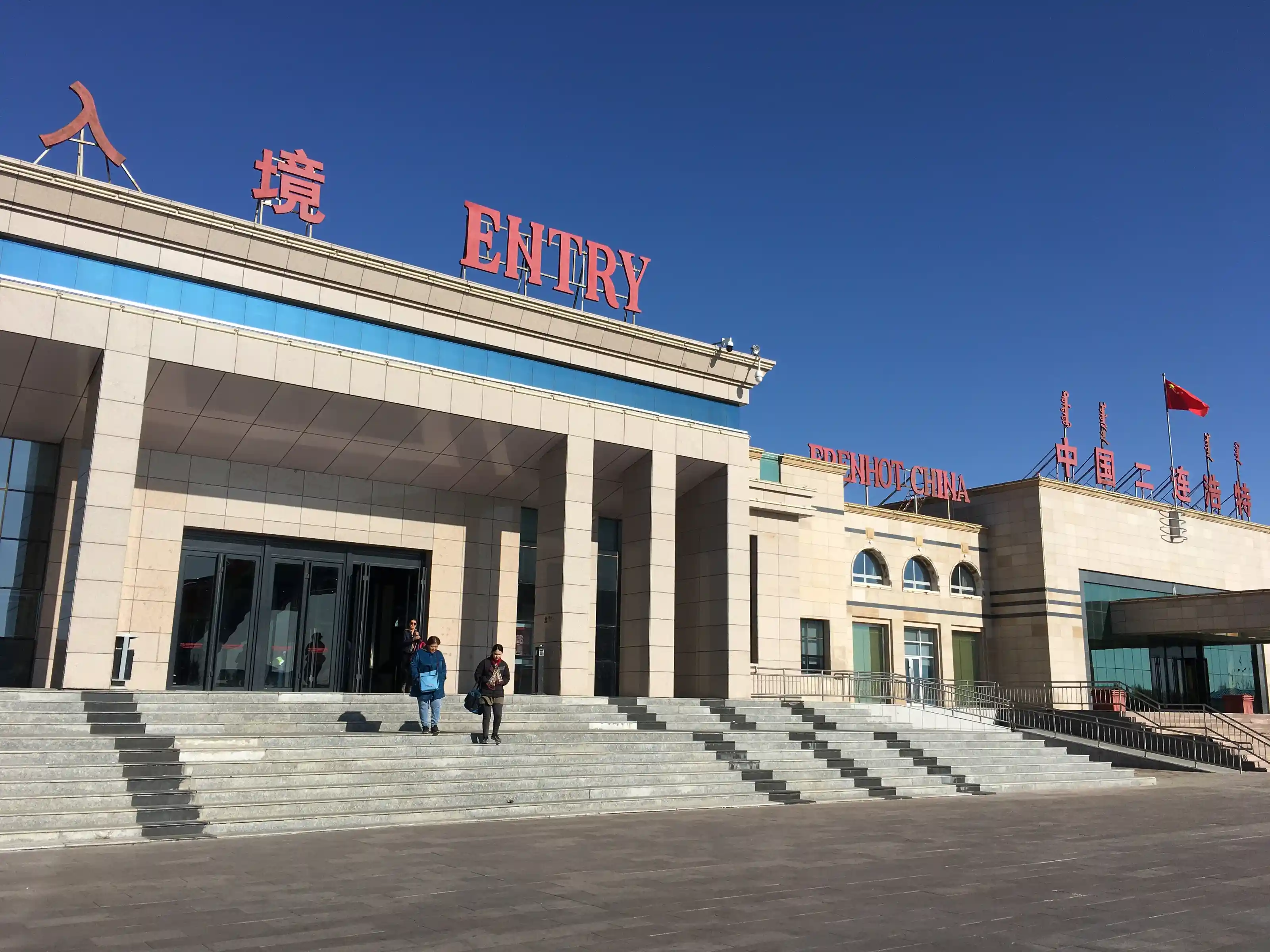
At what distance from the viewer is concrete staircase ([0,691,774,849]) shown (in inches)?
533

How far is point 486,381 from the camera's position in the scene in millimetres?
25594

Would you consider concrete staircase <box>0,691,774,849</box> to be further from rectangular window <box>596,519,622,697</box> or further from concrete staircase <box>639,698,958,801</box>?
rectangular window <box>596,519,622,697</box>

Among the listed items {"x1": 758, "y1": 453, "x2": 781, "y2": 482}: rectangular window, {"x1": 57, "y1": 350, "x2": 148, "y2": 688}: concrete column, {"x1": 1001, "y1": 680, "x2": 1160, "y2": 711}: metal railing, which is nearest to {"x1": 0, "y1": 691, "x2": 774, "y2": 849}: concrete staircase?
{"x1": 57, "y1": 350, "x2": 148, "y2": 688}: concrete column

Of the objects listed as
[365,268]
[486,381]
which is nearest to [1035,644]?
[486,381]

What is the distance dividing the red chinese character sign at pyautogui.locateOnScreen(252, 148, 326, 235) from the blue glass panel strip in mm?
2242

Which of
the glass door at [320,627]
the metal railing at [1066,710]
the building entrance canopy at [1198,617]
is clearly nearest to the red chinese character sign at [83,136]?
the glass door at [320,627]

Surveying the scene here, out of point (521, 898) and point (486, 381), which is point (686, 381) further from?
point (521, 898)

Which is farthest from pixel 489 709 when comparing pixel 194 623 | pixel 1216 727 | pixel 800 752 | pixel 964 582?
pixel 1216 727

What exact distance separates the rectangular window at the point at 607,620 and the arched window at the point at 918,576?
1566cm

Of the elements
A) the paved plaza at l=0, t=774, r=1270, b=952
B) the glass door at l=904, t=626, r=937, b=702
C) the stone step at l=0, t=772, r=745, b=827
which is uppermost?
the glass door at l=904, t=626, r=937, b=702

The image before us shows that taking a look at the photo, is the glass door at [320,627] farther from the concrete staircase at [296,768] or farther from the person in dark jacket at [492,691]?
the person in dark jacket at [492,691]

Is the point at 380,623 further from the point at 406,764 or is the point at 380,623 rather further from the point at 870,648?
the point at 870,648

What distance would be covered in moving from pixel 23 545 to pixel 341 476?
7.83 m

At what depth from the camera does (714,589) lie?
29203mm
